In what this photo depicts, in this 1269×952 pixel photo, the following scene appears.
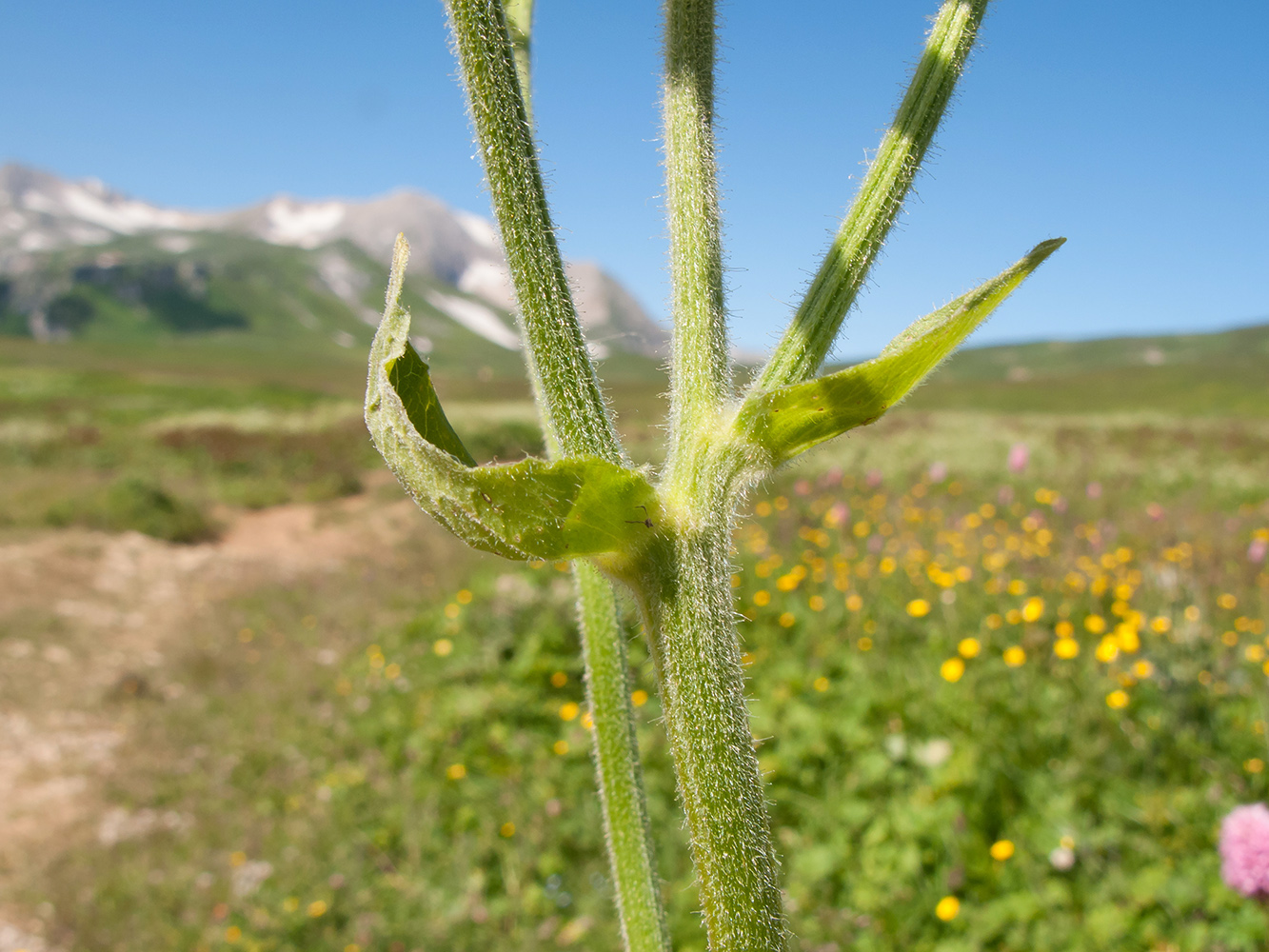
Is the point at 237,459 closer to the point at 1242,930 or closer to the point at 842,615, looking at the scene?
the point at 842,615

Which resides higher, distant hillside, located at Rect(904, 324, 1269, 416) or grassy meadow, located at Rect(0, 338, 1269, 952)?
distant hillside, located at Rect(904, 324, 1269, 416)

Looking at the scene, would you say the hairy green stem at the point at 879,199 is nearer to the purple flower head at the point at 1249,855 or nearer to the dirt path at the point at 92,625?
the purple flower head at the point at 1249,855

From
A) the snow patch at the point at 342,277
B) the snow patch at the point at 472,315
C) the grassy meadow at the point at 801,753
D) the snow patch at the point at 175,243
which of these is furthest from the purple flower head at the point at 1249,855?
the snow patch at the point at 175,243

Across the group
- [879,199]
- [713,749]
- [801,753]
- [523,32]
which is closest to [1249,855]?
[801,753]

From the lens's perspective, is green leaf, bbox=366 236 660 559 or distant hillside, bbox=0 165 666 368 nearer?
green leaf, bbox=366 236 660 559

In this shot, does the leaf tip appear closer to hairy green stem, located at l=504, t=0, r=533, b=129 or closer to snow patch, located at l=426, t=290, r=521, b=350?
hairy green stem, located at l=504, t=0, r=533, b=129

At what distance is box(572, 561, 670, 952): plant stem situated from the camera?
1.02 m

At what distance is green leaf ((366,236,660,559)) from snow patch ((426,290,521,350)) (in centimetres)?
17363

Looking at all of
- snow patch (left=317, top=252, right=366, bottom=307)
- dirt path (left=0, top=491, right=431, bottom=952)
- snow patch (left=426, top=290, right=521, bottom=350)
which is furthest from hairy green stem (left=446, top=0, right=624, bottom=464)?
snow patch (left=317, top=252, right=366, bottom=307)

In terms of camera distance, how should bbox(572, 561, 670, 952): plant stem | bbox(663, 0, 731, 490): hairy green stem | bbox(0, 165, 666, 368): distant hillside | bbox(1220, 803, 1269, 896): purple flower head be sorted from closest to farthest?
bbox(663, 0, 731, 490): hairy green stem → bbox(572, 561, 670, 952): plant stem → bbox(1220, 803, 1269, 896): purple flower head → bbox(0, 165, 666, 368): distant hillside

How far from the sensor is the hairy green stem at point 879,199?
0.88 meters

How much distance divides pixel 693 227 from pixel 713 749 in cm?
53

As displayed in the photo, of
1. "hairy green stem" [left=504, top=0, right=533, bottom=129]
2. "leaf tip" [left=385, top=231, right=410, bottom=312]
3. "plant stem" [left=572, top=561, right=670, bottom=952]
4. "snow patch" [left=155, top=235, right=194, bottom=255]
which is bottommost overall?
"plant stem" [left=572, top=561, right=670, bottom=952]

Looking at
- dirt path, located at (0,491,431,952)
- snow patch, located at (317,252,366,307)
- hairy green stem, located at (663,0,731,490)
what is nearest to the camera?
hairy green stem, located at (663,0,731,490)
